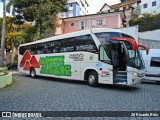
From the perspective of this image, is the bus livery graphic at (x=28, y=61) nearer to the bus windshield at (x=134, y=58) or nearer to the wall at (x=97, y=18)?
the bus windshield at (x=134, y=58)

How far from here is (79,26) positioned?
3797 centimetres

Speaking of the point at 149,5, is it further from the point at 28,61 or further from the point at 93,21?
the point at 28,61

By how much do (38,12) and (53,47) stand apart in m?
14.6

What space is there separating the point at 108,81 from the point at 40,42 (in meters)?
8.44

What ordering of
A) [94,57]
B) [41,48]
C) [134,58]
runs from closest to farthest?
1. [134,58]
2. [94,57]
3. [41,48]

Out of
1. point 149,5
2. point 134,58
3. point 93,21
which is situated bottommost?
point 134,58

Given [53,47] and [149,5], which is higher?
[149,5]

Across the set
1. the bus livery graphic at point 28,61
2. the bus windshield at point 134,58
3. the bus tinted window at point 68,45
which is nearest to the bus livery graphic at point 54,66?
the bus tinted window at point 68,45

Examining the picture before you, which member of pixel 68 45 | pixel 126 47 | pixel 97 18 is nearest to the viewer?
pixel 126 47

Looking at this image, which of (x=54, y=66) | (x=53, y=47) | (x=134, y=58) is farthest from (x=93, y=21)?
(x=134, y=58)

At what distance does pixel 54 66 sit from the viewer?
1680cm

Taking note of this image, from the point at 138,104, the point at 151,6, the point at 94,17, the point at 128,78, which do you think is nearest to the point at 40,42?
the point at 128,78

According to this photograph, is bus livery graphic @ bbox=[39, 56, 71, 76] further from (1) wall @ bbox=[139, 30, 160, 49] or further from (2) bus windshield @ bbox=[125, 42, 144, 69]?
(1) wall @ bbox=[139, 30, 160, 49]

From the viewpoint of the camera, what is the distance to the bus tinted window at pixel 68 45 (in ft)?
49.3
